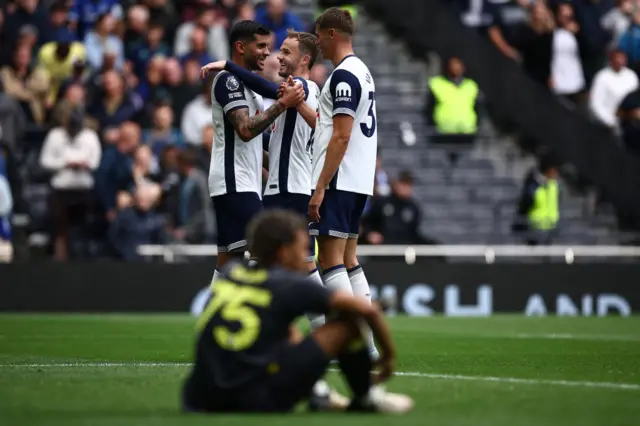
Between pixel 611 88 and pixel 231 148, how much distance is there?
12.8m

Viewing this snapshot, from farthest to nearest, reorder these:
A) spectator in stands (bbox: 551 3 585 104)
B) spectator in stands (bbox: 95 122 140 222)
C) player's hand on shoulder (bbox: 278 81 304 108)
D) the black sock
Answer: spectator in stands (bbox: 551 3 585 104) → spectator in stands (bbox: 95 122 140 222) → player's hand on shoulder (bbox: 278 81 304 108) → the black sock

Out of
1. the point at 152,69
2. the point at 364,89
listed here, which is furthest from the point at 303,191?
the point at 152,69

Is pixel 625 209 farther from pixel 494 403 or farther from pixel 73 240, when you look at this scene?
pixel 494 403

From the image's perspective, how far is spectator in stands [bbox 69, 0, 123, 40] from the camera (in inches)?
851

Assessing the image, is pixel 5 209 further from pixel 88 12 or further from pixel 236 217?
pixel 236 217

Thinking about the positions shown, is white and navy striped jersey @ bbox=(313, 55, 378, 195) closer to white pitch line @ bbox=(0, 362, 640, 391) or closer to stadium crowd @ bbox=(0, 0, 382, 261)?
white pitch line @ bbox=(0, 362, 640, 391)

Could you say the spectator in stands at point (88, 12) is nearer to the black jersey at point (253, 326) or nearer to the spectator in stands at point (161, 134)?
the spectator in stands at point (161, 134)

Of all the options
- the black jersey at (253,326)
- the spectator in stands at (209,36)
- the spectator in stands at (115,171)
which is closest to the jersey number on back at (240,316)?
the black jersey at (253,326)

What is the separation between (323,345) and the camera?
7.07 meters

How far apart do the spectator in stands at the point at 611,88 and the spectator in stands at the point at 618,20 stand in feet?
1.76

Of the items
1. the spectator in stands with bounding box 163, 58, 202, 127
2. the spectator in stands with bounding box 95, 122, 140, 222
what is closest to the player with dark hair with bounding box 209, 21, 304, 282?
the spectator in stands with bounding box 95, 122, 140, 222

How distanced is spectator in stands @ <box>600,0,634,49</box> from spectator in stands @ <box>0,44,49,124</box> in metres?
8.81

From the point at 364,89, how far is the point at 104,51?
1128cm

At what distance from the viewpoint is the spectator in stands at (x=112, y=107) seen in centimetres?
2028
